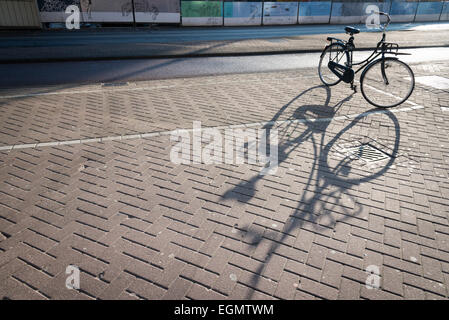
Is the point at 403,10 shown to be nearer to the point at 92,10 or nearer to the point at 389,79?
Answer: the point at 92,10

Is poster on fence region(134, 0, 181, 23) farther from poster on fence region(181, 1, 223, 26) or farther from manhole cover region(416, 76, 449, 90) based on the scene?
manhole cover region(416, 76, 449, 90)

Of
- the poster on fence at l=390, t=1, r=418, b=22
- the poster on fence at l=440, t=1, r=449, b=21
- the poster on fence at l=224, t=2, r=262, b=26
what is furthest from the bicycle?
the poster on fence at l=440, t=1, r=449, b=21

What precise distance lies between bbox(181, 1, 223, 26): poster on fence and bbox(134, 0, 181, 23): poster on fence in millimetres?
513

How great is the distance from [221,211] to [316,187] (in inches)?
51.2

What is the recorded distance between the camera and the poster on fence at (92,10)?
65.7 feet

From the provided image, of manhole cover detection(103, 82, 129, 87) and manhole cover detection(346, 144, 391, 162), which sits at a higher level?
manhole cover detection(103, 82, 129, 87)

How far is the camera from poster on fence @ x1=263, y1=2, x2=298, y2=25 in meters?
24.6

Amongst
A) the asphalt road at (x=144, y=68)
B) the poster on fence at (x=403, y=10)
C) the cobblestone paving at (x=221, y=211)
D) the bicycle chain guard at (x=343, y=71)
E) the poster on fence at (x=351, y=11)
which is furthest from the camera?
the poster on fence at (x=403, y=10)

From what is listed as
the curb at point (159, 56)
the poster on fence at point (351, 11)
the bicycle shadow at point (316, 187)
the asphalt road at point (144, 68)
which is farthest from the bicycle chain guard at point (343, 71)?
the poster on fence at point (351, 11)

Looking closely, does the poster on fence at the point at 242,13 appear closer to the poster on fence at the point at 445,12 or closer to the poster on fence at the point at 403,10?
the poster on fence at the point at 403,10

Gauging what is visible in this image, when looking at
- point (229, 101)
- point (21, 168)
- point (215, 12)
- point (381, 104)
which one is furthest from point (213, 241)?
point (215, 12)

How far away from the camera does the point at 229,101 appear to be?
742 cm

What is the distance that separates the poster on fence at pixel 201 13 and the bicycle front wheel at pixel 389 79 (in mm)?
18344
